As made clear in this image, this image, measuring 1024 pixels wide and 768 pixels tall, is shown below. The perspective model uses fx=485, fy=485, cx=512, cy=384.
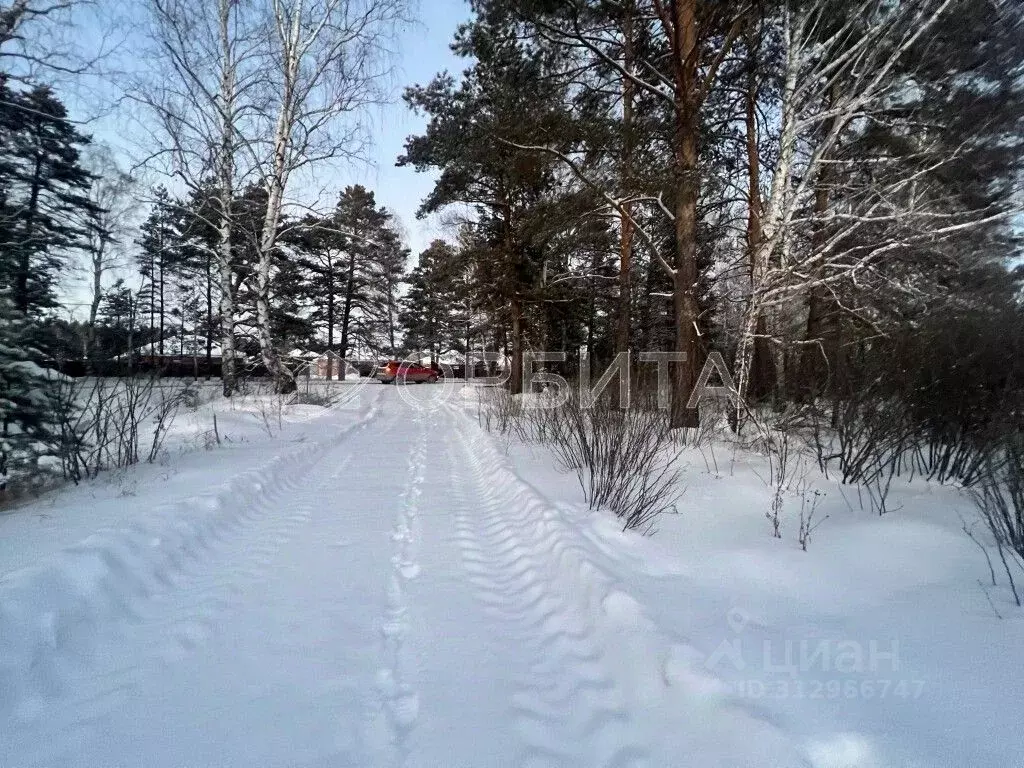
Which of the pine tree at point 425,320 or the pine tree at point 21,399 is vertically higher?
the pine tree at point 425,320

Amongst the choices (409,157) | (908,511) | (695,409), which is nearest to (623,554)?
(908,511)

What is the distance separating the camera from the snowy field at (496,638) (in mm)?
1904

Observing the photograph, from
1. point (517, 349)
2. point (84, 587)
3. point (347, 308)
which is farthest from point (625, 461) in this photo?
point (347, 308)

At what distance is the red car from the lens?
31.8 metres

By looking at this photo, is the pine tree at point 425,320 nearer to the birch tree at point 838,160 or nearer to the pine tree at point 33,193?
the pine tree at point 33,193

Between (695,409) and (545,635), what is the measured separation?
6.67 metres

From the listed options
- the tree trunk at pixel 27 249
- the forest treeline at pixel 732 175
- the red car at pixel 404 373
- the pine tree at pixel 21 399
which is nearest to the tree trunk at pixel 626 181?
the forest treeline at pixel 732 175

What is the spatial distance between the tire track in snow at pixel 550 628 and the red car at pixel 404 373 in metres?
27.2

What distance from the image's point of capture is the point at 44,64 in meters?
6.01

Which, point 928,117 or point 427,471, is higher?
point 928,117

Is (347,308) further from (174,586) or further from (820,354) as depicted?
(174,586)

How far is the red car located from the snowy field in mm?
27080

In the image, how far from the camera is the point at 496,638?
274cm

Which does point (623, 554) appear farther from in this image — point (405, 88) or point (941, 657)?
point (405, 88)
